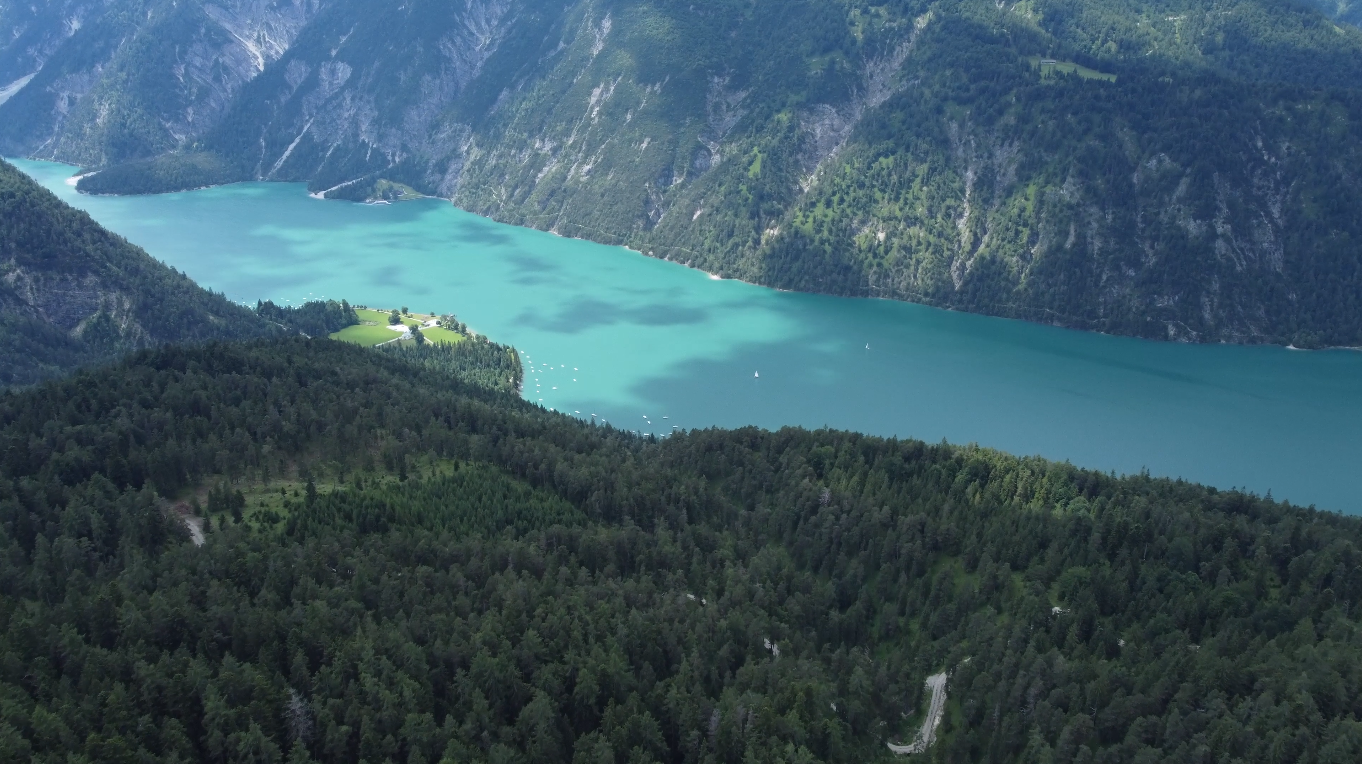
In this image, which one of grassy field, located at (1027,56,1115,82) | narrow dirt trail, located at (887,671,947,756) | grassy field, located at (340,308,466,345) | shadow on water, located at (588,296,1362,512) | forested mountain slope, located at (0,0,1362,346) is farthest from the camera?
grassy field, located at (1027,56,1115,82)

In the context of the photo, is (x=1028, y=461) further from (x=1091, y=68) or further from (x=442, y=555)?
(x=1091, y=68)

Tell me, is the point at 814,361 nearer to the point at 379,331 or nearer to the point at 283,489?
the point at 379,331

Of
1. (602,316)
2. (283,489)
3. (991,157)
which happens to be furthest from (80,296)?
(991,157)

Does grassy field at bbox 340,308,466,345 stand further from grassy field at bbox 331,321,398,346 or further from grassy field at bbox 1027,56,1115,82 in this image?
grassy field at bbox 1027,56,1115,82

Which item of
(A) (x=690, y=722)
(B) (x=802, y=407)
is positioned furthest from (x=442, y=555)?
(B) (x=802, y=407)

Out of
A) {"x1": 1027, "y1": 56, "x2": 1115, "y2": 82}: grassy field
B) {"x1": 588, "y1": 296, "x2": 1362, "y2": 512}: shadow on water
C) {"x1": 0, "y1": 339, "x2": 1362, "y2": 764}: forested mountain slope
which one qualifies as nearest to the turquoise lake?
{"x1": 588, "y1": 296, "x2": 1362, "y2": 512}: shadow on water

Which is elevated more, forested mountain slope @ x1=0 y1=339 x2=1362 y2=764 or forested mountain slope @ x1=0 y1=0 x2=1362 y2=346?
forested mountain slope @ x1=0 y1=0 x2=1362 y2=346
